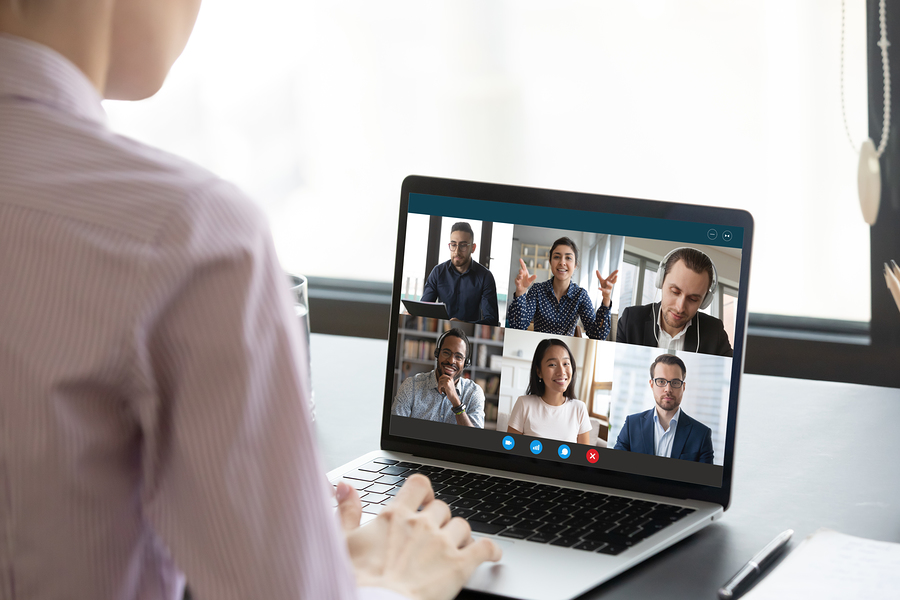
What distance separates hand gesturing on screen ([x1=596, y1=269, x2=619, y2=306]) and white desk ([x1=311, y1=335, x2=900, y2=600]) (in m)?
0.24

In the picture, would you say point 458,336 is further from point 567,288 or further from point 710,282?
point 710,282

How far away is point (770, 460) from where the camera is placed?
2.98 feet

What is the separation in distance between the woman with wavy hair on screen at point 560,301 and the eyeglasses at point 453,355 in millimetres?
64

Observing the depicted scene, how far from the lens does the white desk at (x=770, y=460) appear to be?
0.65 metres

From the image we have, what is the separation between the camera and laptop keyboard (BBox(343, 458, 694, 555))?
0.68 m

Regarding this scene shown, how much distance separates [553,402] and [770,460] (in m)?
0.29

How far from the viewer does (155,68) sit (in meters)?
0.47

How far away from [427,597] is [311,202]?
5.12 ft

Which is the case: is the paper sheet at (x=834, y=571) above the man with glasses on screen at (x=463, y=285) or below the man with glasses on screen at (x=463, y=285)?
below

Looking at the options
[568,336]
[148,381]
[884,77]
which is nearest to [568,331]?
[568,336]

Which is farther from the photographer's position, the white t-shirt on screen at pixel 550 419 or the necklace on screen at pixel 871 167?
the necklace on screen at pixel 871 167

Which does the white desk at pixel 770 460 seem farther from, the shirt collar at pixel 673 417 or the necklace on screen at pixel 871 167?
the necklace on screen at pixel 871 167

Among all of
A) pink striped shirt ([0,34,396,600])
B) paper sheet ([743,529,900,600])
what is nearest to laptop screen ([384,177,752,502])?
paper sheet ([743,529,900,600])

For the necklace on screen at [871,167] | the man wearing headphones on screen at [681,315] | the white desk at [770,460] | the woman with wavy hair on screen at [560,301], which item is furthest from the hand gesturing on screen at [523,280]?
the necklace on screen at [871,167]
